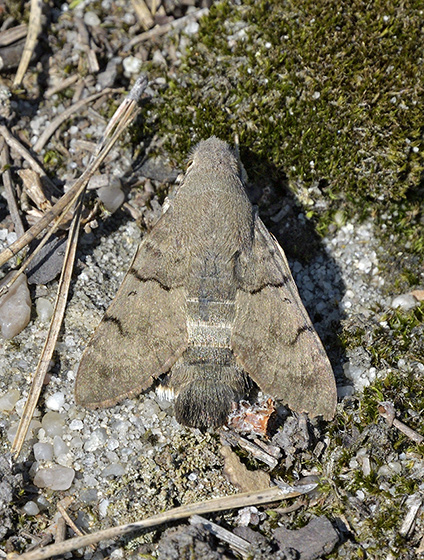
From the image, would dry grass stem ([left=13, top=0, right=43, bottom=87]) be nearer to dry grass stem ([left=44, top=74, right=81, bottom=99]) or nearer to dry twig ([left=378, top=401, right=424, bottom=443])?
dry grass stem ([left=44, top=74, right=81, bottom=99])

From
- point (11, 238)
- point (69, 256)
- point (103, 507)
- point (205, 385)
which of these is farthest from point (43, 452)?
point (11, 238)

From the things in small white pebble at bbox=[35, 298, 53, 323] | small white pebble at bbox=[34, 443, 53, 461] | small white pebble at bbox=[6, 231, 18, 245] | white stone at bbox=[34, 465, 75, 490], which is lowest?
white stone at bbox=[34, 465, 75, 490]

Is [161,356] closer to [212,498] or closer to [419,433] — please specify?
[212,498]

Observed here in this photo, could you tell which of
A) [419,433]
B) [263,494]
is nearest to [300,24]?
[419,433]

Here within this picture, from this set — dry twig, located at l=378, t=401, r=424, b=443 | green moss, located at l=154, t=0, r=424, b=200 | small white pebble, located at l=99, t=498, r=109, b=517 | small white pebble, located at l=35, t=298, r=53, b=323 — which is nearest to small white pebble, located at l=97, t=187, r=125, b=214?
green moss, located at l=154, t=0, r=424, b=200

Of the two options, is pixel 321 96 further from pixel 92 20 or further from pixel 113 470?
pixel 113 470
